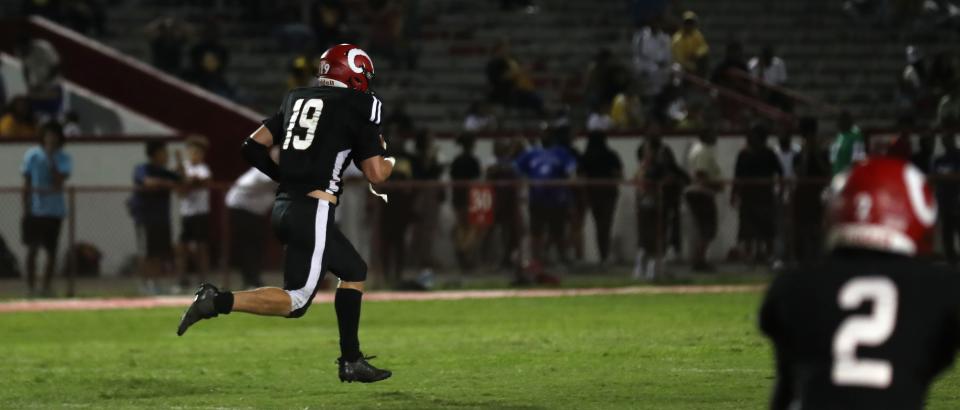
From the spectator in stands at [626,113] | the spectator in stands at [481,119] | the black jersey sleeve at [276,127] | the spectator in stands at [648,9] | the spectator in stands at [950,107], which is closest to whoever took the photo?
the black jersey sleeve at [276,127]

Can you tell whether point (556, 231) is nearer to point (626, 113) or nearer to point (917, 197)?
point (626, 113)

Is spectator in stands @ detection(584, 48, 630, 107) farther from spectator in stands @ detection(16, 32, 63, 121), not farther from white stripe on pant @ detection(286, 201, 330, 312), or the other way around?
white stripe on pant @ detection(286, 201, 330, 312)

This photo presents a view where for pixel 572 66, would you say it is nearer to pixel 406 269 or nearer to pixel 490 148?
pixel 490 148

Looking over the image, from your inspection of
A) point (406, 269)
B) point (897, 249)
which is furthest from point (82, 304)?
point (897, 249)

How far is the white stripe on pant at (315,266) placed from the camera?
1025cm

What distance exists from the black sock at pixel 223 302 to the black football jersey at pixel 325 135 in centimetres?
67

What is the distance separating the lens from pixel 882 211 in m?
4.85

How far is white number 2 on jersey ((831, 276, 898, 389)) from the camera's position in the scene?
485 centimetres

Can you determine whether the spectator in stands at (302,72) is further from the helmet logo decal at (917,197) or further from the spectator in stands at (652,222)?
the helmet logo decal at (917,197)

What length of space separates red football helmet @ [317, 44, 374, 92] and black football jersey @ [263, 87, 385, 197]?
9 centimetres

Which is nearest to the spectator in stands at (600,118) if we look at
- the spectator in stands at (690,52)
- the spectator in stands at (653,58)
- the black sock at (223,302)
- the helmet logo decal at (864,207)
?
the spectator in stands at (653,58)

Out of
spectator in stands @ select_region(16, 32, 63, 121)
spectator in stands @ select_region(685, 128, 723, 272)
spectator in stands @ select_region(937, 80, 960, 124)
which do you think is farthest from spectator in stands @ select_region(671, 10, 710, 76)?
spectator in stands @ select_region(16, 32, 63, 121)

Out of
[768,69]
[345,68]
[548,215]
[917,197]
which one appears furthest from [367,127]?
[768,69]

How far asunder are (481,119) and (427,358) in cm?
1227
